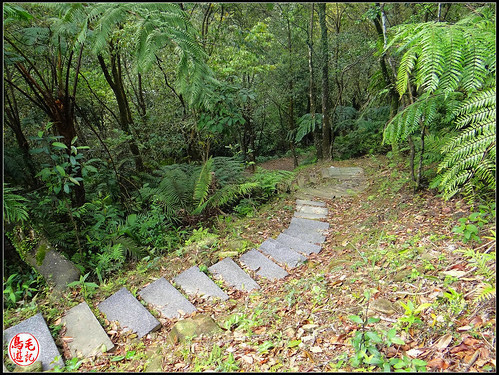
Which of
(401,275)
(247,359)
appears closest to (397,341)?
(401,275)

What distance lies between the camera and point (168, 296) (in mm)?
2512

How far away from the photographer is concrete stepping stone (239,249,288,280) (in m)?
2.80

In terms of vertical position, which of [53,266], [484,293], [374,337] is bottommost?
[53,266]

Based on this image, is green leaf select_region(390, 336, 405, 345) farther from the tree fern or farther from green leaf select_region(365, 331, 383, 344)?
the tree fern

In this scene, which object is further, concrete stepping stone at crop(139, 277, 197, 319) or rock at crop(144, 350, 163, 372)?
concrete stepping stone at crop(139, 277, 197, 319)

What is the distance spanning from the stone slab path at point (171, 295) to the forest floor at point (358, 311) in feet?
0.33

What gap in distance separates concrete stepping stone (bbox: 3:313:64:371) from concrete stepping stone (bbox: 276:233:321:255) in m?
2.29

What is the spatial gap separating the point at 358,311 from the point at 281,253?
4.25ft

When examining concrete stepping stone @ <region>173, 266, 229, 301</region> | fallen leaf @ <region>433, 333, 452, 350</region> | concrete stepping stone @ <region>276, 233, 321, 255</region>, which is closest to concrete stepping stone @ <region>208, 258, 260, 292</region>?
concrete stepping stone @ <region>173, 266, 229, 301</region>

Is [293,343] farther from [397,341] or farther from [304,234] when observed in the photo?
[304,234]

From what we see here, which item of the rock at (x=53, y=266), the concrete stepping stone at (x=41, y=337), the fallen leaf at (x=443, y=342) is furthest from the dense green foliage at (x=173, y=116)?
the fallen leaf at (x=443, y=342)

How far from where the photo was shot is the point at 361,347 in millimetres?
1576

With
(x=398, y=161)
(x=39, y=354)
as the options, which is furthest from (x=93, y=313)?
(x=398, y=161)

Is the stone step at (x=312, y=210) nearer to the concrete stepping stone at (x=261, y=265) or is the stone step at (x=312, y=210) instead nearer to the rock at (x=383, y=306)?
the concrete stepping stone at (x=261, y=265)
